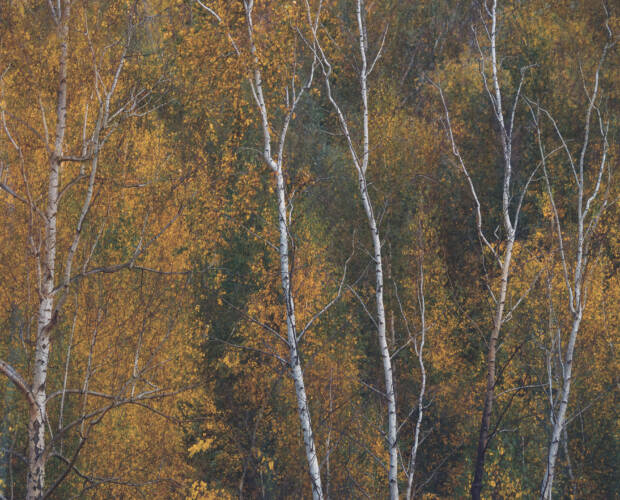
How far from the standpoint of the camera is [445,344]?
22.0m

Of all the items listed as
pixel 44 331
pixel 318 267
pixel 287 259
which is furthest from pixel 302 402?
pixel 318 267

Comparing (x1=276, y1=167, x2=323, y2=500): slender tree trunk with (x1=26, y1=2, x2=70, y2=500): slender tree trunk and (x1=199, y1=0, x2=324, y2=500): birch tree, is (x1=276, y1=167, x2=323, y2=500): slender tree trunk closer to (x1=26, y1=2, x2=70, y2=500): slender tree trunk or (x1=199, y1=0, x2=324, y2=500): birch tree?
(x1=199, y1=0, x2=324, y2=500): birch tree

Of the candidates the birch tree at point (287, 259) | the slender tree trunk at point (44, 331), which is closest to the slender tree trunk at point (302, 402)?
the birch tree at point (287, 259)

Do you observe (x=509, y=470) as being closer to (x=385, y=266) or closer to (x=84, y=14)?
(x=385, y=266)

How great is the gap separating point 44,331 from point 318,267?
→ 13.5 meters

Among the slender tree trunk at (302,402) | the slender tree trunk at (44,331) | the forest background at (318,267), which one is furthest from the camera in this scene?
the forest background at (318,267)

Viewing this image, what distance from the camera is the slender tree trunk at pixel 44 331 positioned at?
642cm

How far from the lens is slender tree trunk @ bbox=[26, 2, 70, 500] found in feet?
21.1

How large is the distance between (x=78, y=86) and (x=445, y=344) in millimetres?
15263

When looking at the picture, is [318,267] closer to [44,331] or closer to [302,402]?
[302,402]

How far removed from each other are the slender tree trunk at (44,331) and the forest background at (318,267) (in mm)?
102

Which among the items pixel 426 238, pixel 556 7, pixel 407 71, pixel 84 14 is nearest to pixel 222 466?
pixel 426 238

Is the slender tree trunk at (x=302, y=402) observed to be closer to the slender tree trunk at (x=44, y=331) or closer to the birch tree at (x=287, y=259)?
the birch tree at (x=287, y=259)

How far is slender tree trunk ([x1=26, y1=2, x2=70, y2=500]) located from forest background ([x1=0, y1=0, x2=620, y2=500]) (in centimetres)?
10
